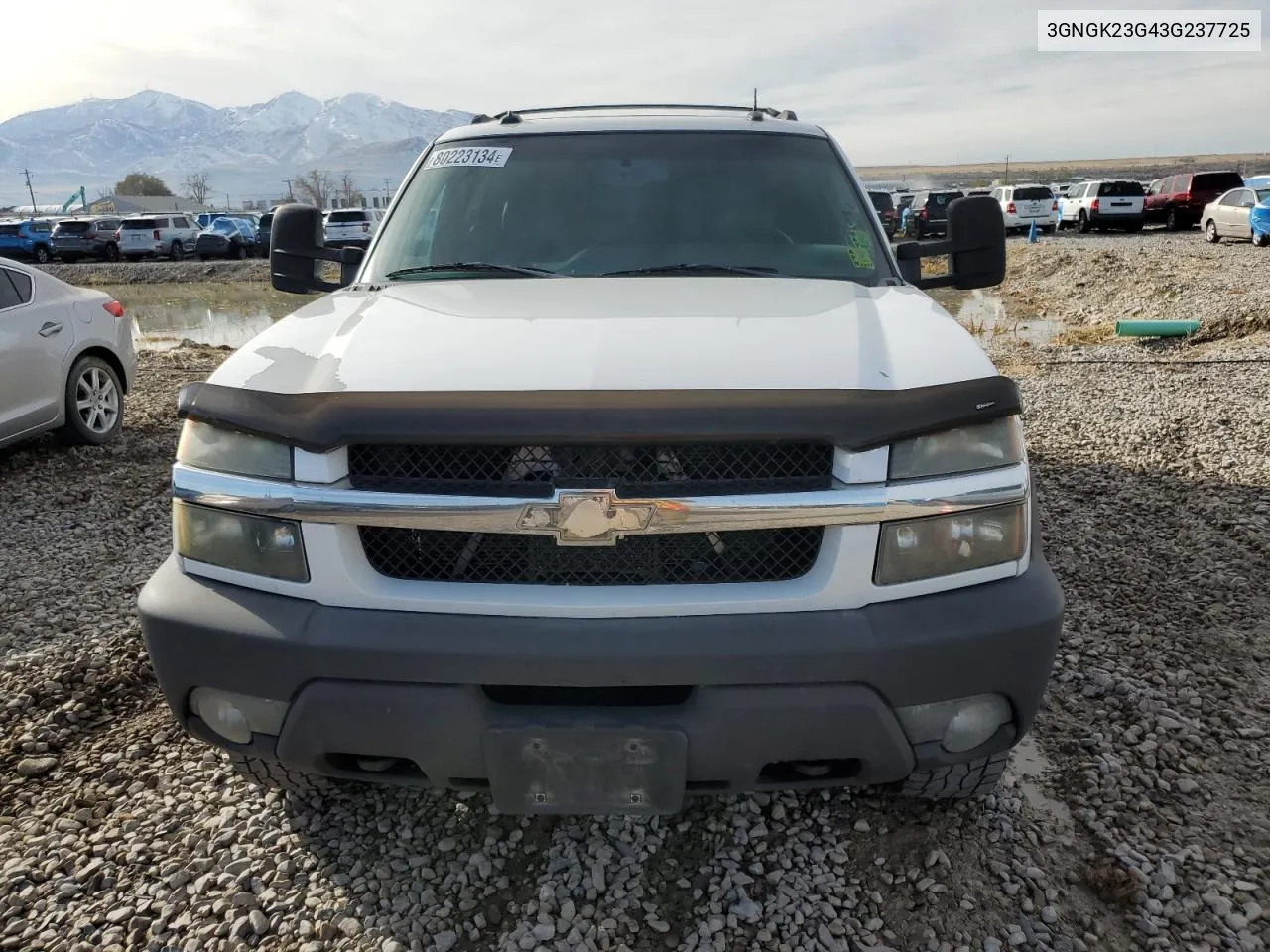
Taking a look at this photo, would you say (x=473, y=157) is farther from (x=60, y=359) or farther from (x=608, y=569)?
(x=60, y=359)

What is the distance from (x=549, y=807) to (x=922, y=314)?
163 centimetres

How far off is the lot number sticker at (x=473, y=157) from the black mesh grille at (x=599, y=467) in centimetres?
184

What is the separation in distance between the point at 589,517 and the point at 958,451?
2.66ft

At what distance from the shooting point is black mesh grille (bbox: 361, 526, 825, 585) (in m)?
1.99

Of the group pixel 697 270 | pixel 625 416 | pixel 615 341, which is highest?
pixel 697 270

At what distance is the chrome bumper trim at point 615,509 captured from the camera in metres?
1.88

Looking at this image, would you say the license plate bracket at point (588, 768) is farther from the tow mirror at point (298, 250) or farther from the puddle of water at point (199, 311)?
the puddle of water at point (199, 311)

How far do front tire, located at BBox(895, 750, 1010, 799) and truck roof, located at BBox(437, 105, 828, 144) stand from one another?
2414 millimetres

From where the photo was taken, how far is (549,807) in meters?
1.97

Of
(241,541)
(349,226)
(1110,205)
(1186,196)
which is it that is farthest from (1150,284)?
(349,226)

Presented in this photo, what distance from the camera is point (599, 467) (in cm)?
194

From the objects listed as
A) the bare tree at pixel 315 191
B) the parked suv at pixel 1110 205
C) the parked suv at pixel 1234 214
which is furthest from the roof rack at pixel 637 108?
the bare tree at pixel 315 191

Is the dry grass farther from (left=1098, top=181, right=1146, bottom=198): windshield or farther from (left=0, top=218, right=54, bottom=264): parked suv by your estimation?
(left=0, top=218, right=54, bottom=264): parked suv

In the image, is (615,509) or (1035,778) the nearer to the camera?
(615,509)
